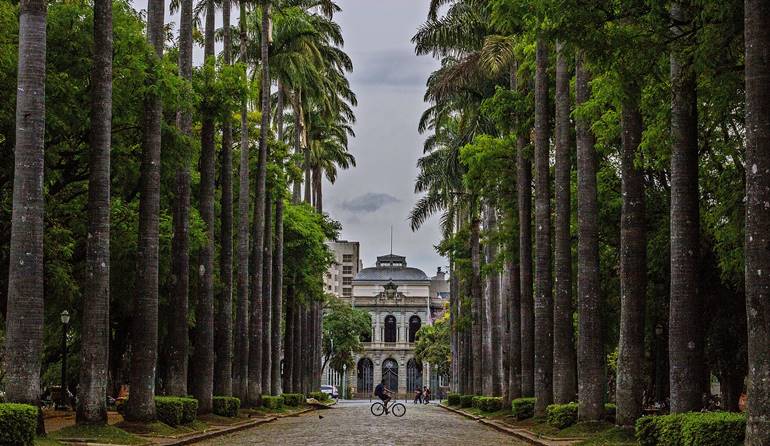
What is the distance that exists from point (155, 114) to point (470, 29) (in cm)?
1556

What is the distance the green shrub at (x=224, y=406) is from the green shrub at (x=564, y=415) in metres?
10.9

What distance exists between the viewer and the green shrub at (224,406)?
3123cm

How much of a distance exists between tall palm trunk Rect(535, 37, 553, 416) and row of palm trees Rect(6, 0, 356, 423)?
769 cm

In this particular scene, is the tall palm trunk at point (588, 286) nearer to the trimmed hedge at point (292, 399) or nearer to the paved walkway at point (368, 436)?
the paved walkway at point (368, 436)

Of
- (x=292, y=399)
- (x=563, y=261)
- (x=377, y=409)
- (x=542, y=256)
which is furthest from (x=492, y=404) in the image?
(x=563, y=261)

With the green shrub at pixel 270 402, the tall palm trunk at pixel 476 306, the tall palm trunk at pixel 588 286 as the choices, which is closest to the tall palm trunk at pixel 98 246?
the tall palm trunk at pixel 588 286

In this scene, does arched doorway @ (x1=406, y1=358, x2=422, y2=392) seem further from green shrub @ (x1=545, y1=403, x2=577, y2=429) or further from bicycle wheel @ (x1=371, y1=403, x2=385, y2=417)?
green shrub @ (x1=545, y1=403, x2=577, y2=429)

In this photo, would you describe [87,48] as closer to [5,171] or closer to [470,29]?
[5,171]

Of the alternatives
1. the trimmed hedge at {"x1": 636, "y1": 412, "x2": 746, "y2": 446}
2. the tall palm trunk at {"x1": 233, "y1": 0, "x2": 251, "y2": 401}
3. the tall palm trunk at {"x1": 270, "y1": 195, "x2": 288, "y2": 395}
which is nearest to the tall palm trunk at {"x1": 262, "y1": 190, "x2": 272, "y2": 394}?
the tall palm trunk at {"x1": 270, "y1": 195, "x2": 288, "y2": 395}

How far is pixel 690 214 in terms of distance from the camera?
54.2 feet

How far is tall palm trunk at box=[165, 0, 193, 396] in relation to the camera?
27266mm

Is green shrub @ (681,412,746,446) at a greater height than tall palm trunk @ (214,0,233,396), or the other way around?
tall palm trunk @ (214,0,233,396)

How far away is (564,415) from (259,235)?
1895cm

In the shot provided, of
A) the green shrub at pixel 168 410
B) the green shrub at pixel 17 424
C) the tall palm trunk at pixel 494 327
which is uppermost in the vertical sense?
the tall palm trunk at pixel 494 327
